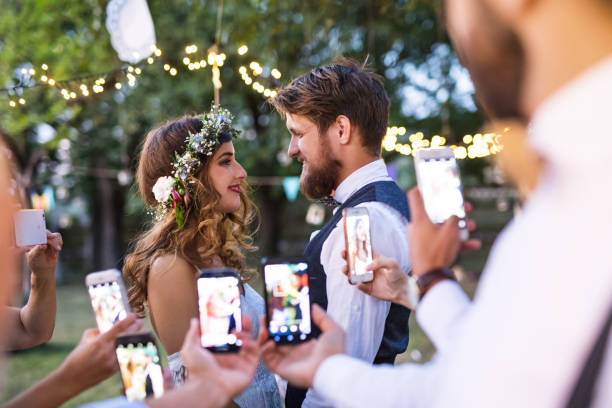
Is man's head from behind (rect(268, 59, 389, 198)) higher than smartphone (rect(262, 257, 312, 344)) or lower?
higher

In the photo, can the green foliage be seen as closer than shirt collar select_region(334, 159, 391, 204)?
No

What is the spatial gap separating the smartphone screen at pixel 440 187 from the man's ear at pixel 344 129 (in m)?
0.66

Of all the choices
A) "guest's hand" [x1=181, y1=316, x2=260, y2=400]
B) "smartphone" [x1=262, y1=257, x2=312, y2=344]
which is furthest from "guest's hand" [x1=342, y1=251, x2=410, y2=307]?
"guest's hand" [x1=181, y1=316, x2=260, y2=400]

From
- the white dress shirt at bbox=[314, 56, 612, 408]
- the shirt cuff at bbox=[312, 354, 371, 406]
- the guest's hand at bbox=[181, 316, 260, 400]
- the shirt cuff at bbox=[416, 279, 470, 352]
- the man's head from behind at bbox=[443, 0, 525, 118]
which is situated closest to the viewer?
the white dress shirt at bbox=[314, 56, 612, 408]

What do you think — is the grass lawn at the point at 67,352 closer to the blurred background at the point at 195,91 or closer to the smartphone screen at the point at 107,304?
the blurred background at the point at 195,91

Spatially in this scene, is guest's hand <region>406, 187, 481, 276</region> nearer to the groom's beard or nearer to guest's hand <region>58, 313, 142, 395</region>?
guest's hand <region>58, 313, 142, 395</region>

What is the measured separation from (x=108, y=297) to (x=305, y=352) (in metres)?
0.73

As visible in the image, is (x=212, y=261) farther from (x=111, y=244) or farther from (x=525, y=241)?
(x=111, y=244)

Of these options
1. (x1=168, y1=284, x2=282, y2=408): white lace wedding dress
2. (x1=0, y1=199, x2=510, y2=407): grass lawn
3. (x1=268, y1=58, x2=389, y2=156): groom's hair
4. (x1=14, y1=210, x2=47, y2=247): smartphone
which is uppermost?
(x1=268, y1=58, x2=389, y2=156): groom's hair

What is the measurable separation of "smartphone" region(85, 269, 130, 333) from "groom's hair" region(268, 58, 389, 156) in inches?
48.5

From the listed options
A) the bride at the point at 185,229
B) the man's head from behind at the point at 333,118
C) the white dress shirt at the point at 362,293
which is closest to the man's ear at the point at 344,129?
the man's head from behind at the point at 333,118

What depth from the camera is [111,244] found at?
18344 mm

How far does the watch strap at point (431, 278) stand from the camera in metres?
1.30

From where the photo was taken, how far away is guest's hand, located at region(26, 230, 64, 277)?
2389 mm
